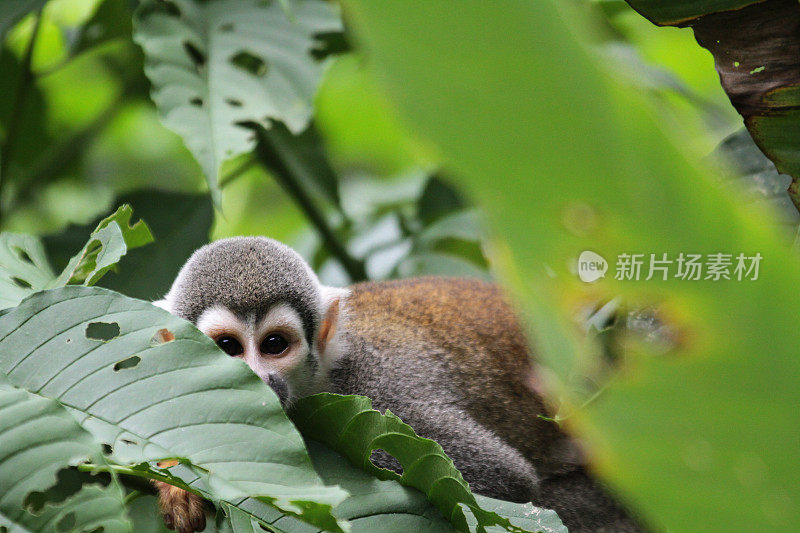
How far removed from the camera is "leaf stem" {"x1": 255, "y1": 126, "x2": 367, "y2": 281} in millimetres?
3084

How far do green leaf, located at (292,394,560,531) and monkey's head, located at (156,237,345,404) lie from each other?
0.72 m

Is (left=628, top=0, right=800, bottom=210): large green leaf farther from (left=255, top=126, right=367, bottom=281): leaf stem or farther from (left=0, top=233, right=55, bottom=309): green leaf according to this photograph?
(left=255, top=126, right=367, bottom=281): leaf stem

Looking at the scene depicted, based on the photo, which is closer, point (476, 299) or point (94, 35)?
point (476, 299)

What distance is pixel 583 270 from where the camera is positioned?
30cm

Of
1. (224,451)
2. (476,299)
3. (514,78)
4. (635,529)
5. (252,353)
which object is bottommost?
(635,529)

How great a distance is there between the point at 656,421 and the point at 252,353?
6.51 ft

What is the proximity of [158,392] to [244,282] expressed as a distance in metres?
1.04

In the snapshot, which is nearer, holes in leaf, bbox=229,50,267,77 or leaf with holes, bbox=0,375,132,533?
leaf with holes, bbox=0,375,132,533

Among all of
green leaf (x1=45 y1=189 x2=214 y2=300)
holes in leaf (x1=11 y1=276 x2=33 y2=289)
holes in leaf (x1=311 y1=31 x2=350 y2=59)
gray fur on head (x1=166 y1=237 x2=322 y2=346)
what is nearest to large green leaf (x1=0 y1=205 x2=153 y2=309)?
holes in leaf (x1=11 y1=276 x2=33 y2=289)

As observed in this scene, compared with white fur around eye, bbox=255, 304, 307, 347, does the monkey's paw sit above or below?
above

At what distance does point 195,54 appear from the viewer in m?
2.79

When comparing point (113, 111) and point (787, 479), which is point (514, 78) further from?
point (113, 111)

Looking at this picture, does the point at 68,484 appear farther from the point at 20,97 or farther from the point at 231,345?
the point at 20,97

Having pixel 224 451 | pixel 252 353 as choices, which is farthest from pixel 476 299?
pixel 224 451
